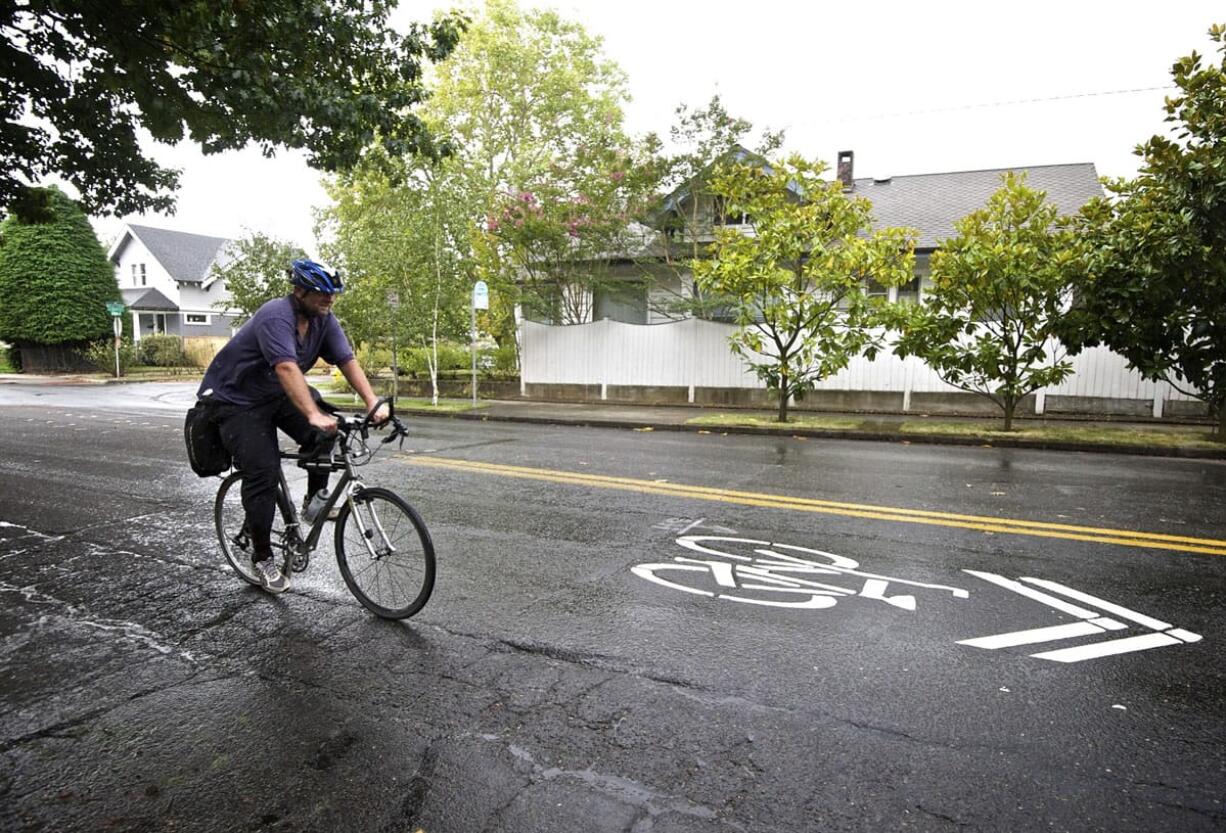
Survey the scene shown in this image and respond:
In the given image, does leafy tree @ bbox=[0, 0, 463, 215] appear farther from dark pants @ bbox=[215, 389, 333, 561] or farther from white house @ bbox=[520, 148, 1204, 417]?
white house @ bbox=[520, 148, 1204, 417]

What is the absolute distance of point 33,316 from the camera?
33719 millimetres

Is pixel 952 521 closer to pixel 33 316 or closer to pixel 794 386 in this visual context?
pixel 794 386

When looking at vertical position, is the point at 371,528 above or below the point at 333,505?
below

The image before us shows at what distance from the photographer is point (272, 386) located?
4125 millimetres

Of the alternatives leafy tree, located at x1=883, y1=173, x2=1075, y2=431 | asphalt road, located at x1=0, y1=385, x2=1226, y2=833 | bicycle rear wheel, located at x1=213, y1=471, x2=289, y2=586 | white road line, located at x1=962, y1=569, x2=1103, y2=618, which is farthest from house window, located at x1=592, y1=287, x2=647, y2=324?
white road line, located at x1=962, y1=569, x2=1103, y2=618

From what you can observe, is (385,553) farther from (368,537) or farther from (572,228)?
(572,228)

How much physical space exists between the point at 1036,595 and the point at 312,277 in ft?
14.9

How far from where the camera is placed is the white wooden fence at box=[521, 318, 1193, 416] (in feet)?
45.2

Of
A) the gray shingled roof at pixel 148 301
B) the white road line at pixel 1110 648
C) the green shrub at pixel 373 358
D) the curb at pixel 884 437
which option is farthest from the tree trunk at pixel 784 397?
the gray shingled roof at pixel 148 301

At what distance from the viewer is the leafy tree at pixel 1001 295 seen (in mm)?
10938

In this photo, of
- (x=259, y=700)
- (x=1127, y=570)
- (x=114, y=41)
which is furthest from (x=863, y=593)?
(x=114, y=41)

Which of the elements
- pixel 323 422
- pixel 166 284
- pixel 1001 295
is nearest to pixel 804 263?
pixel 1001 295

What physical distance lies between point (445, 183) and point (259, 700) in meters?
16.7

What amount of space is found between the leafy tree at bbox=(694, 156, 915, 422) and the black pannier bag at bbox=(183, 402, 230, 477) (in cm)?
969
